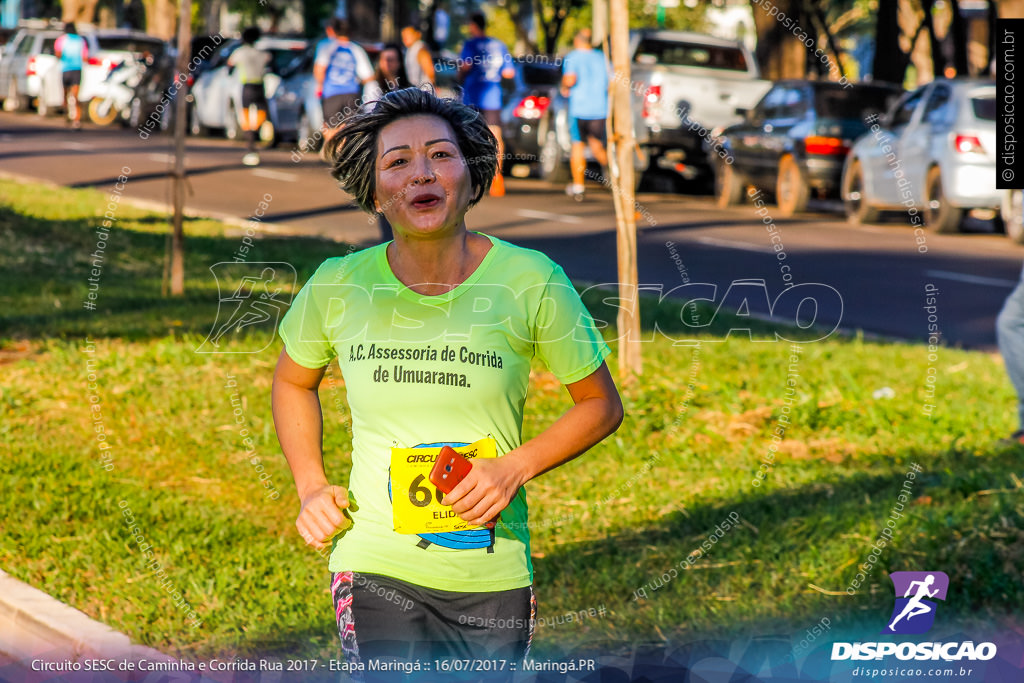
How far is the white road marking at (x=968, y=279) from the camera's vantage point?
12.2 meters

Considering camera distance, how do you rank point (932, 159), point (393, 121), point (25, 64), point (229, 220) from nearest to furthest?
1. point (393, 121)
2. point (229, 220)
3. point (932, 159)
4. point (25, 64)

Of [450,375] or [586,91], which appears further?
[586,91]

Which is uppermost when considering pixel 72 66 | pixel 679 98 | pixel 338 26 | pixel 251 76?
pixel 338 26

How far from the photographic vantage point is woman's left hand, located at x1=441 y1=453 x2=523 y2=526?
2.79 metres

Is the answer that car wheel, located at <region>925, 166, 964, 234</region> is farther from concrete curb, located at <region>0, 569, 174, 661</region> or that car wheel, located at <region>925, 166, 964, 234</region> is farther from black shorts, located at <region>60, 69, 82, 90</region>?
black shorts, located at <region>60, 69, 82, 90</region>

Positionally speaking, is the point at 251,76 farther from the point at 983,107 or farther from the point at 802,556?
the point at 802,556

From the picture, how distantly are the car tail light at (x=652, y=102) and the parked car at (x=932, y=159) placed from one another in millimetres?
2631

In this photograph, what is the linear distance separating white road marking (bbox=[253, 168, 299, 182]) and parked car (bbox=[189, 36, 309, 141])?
372 centimetres

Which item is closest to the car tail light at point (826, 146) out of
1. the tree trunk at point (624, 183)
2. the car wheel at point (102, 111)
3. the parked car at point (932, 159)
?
the parked car at point (932, 159)

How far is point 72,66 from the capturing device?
27.7 m

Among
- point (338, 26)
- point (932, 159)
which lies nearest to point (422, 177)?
point (338, 26)

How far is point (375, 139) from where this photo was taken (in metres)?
3.12

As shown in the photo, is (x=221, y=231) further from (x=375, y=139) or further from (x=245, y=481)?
(x=375, y=139)

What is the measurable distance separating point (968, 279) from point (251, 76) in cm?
836
